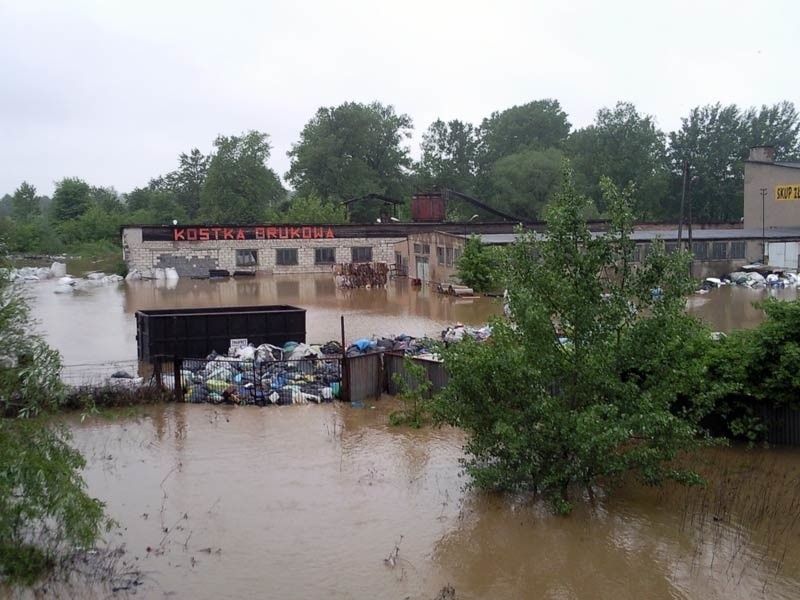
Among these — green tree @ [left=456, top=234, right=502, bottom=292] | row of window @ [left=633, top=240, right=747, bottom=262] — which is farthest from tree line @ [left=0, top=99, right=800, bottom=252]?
green tree @ [left=456, top=234, right=502, bottom=292]

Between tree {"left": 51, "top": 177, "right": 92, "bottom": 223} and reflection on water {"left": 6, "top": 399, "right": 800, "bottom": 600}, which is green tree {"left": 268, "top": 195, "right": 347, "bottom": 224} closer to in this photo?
tree {"left": 51, "top": 177, "right": 92, "bottom": 223}

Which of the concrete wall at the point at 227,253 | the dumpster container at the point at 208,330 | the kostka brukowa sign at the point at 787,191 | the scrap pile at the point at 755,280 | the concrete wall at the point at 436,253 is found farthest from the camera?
the concrete wall at the point at 227,253

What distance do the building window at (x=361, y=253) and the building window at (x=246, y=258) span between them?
24.6 ft

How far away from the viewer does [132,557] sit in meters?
10.5

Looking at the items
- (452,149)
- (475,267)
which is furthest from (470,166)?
(475,267)

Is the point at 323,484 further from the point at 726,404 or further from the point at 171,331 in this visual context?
the point at 171,331

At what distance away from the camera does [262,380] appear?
61.7 feet

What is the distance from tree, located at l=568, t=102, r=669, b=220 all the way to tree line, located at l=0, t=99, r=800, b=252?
5.2 inches

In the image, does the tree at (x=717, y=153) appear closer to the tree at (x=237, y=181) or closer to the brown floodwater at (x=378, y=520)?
the tree at (x=237, y=181)

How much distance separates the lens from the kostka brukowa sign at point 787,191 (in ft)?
188

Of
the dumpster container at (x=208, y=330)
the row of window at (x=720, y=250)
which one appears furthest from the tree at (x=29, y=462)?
the row of window at (x=720, y=250)

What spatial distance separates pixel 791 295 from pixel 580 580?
35736 millimetres

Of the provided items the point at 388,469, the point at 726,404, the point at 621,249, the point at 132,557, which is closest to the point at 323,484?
the point at 388,469

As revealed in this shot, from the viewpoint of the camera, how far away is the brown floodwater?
32.3 feet
